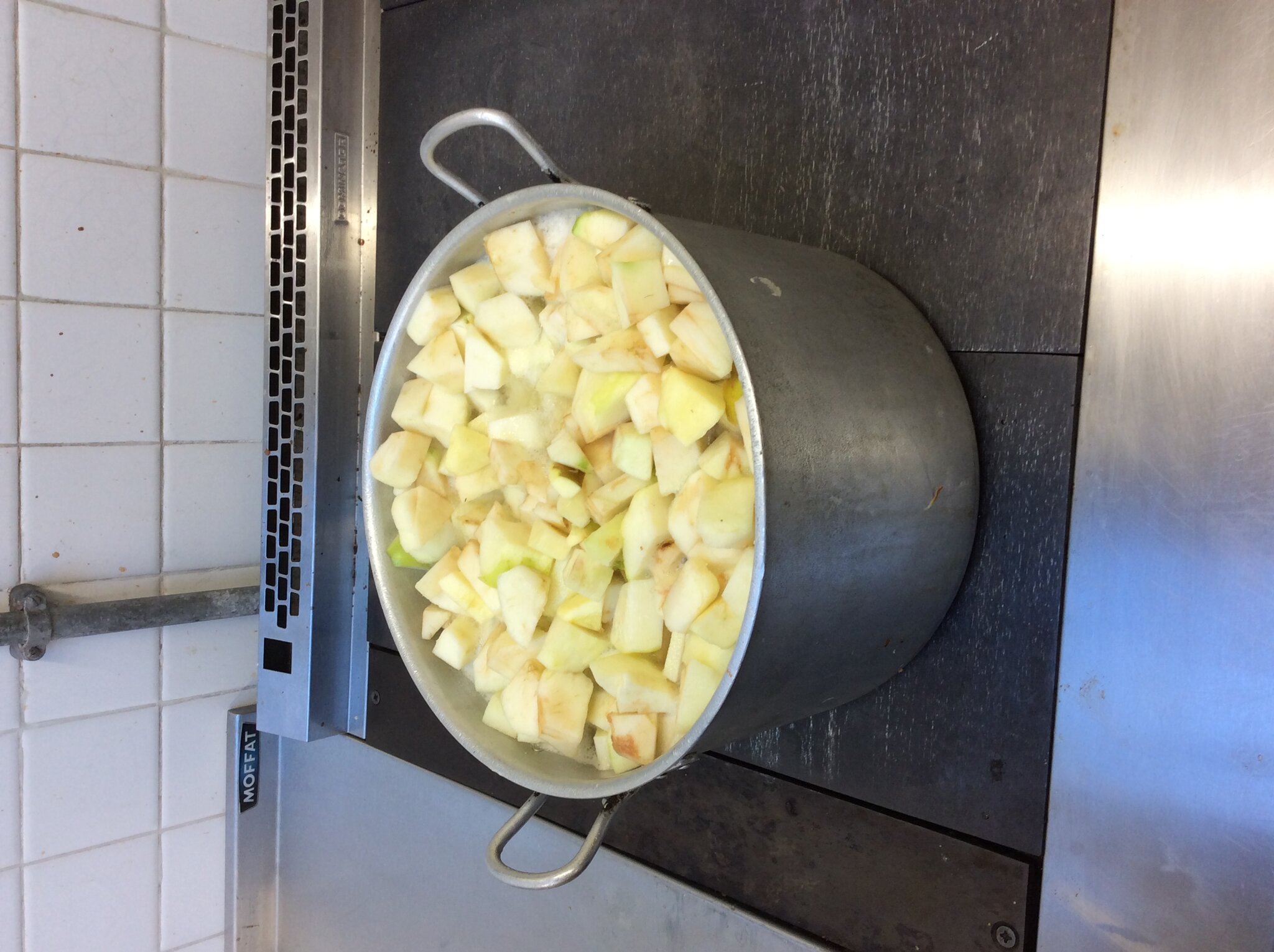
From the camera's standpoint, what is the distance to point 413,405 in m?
0.87

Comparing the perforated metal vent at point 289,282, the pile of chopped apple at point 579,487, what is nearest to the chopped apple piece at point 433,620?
the pile of chopped apple at point 579,487

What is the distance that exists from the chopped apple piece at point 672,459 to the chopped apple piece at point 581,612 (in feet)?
0.42

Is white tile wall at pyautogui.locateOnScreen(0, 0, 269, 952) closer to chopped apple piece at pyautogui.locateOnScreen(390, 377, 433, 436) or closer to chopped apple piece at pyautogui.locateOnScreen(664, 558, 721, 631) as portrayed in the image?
chopped apple piece at pyautogui.locateOnScreen(390, 377, 433, 436)

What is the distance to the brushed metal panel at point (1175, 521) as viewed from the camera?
2.28 feet

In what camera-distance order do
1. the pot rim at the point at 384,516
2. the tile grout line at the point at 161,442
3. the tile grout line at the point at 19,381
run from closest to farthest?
the pot rim at the point at 384,516 → the tile grout line at the point at 19,381 → the tile grout line at the point at 161,442

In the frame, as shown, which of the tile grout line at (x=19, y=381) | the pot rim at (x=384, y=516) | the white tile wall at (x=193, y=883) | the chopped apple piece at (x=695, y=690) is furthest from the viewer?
the white tile wall at (x=193, y=883)

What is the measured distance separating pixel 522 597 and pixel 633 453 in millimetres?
164

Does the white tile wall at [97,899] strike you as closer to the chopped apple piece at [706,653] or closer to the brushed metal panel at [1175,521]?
the chopped apple piece at [706,653]

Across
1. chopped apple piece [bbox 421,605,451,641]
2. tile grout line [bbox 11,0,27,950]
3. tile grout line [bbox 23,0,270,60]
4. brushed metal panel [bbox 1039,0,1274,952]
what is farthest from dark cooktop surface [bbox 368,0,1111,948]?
tile grout line [bbox 11,0,27,950]

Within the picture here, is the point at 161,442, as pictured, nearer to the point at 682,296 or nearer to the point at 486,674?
the point at 486,674

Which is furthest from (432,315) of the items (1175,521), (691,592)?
(1175,521)

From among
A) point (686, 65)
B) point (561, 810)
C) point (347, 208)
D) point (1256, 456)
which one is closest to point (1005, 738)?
point (1256, 456)

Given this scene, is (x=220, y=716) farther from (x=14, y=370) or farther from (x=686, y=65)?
(x=686, y=65)

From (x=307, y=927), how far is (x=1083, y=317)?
4.49ft
